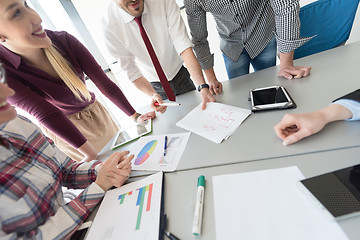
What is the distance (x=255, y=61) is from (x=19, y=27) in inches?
52.6

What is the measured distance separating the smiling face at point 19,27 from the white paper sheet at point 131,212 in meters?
0.75

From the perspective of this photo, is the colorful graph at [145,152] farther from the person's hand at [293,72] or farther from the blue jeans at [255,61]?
the blue jeans at [255,61]

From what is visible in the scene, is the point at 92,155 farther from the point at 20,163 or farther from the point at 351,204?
the point at 351,204

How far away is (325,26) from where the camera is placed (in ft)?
3.80

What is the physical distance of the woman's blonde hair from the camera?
2.95ft

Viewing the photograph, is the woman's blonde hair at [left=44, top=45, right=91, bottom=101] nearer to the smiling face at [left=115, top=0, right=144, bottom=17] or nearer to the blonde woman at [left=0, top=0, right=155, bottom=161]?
the blonde woman at [left=0, top=0, right=155, bottom=161]

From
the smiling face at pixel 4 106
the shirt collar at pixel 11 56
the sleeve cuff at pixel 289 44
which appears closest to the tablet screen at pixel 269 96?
the sleeve cuff at pixel 289 44

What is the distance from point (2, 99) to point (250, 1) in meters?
1.18

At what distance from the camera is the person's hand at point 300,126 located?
0.58m

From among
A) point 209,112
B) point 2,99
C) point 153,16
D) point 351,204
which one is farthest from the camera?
point 153,16

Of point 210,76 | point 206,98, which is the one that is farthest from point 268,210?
point 210,76

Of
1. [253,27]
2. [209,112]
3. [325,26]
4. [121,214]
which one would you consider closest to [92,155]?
[121,214]

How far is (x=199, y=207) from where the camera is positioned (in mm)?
497

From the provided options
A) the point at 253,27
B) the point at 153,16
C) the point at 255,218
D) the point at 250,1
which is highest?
the point at 153,16
